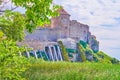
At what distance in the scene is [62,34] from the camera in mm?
83750

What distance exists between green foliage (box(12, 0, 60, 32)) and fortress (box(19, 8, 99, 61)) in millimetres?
62285

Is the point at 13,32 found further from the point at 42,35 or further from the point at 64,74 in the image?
the point at 42,35

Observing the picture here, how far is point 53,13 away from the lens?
380 inches

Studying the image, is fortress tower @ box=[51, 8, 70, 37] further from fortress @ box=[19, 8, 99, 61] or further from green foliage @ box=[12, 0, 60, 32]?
green foliage @ box=[12, 0, 60, 32]

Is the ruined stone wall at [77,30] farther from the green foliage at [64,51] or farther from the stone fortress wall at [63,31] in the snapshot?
the green foliage at [64,51]

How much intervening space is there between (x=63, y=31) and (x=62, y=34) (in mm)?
812

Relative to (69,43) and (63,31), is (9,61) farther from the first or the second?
(63,31)

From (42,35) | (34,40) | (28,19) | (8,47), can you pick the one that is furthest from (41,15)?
(42,35)

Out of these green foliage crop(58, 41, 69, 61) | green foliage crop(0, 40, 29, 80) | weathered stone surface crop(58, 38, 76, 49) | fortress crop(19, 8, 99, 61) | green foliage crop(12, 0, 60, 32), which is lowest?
green foliage crop(58, 41, 69, 61)

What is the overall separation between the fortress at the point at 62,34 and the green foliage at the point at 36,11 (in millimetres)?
62285

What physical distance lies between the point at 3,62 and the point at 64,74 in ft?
33.1

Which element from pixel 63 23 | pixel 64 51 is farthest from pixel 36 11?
pixel 63 23

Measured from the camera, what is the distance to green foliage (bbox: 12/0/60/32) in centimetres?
934

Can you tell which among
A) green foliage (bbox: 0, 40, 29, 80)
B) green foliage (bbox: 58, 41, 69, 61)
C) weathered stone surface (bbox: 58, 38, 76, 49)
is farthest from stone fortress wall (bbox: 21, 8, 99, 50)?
green foliage (bbox: 0, 40, 29, 80)
